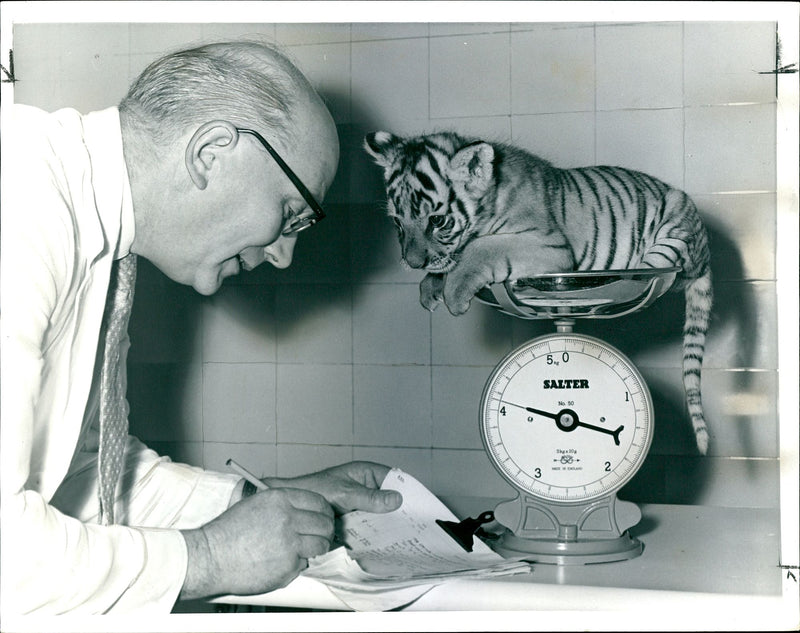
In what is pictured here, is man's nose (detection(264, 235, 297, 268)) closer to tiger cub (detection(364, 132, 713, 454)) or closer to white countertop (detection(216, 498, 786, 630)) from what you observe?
tiger cub (detection(364, 132, 713, 454))

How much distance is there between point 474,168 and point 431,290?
0.26 meters

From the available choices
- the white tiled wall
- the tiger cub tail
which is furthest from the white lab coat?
the tiger cub tail

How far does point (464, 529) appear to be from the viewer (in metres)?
1.21

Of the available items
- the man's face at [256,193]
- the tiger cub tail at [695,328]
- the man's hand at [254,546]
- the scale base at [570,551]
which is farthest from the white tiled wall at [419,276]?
the man's hand at [254,546]

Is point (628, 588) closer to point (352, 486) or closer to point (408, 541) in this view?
point (408, 541)

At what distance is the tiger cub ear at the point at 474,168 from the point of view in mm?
1550

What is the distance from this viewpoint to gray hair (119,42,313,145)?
1.14 meters

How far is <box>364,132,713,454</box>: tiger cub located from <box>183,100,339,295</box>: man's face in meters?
0.42

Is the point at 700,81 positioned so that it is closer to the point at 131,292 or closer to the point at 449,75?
the point at 449,75

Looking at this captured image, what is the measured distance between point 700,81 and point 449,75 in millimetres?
515

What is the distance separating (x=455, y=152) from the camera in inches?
62.9

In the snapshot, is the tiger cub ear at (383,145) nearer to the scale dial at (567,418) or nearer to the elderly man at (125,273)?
the elderly man at (125,273)

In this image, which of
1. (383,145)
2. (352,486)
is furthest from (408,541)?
(383,145)

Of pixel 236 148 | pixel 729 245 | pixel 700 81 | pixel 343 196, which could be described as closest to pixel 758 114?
pixel 700 81
